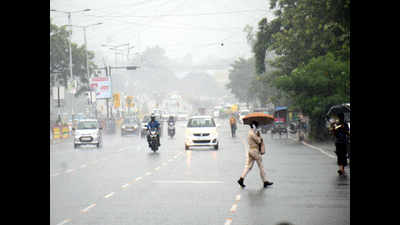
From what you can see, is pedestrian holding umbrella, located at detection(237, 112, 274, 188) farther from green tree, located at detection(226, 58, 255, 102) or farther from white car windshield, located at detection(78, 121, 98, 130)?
green tree, located at detection(226, 58, 255, 102)

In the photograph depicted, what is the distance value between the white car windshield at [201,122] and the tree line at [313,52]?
16.7 ft

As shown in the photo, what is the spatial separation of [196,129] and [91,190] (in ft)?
63.9

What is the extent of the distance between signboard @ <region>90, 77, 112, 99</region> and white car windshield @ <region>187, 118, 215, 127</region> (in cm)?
3821

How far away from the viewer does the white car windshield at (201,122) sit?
36125 mm

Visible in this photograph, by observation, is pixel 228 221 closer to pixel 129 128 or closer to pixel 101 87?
pixel 129 128

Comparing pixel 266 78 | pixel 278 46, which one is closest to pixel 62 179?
pixel 278 46

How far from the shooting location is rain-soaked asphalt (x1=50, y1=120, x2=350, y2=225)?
11.3 metres

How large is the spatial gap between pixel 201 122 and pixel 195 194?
2199 centimetres

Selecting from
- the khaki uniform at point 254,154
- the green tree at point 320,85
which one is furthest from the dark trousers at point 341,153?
the green tree at point 320,85

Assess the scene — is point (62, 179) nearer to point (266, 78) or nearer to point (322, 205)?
point (322, 205)

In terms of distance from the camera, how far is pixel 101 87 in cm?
7450

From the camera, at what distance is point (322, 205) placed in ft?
41.9

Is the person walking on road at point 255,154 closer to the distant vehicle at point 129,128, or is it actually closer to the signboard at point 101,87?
the distant vehicle at point 129,128
